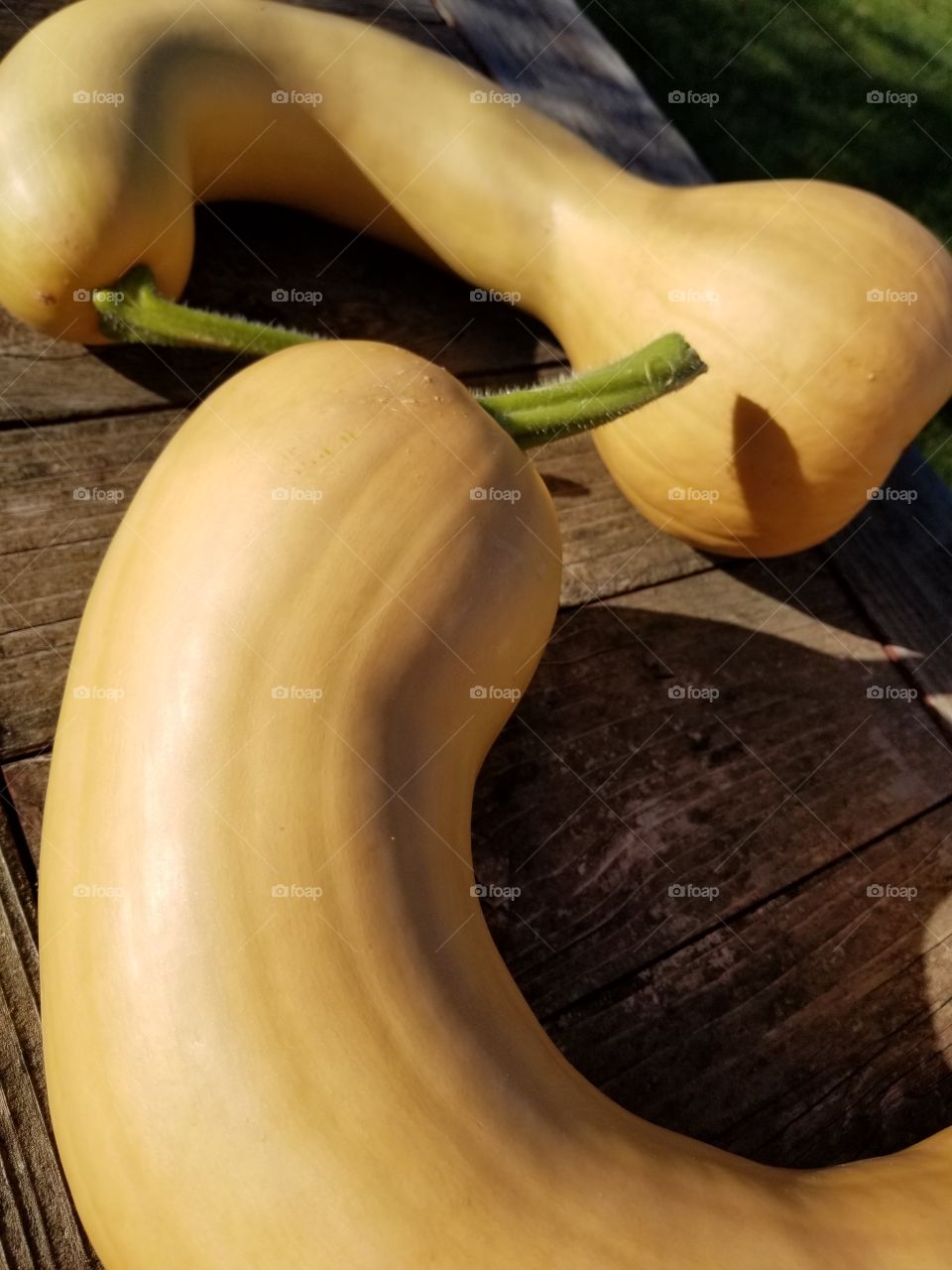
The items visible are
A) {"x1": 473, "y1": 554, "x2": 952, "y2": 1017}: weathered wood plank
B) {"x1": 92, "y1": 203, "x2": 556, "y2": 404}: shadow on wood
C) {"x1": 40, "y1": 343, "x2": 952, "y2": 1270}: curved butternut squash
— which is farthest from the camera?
{"x1": 92, "y1": 203, "x2": 556, "y2": 404}: shadow on wood

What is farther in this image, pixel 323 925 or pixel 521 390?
pixel 521 390

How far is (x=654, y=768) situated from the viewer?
1087mm

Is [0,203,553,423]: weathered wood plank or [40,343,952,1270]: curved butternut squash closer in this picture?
[40,343,952,1270]: curved butternut squash

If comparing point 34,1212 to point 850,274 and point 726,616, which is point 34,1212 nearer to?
point 726,616

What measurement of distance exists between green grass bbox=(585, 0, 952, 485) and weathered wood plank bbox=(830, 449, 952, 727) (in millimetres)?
842

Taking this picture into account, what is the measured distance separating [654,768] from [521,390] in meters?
0.39

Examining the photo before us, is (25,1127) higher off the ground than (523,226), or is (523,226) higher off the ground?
(523,226)

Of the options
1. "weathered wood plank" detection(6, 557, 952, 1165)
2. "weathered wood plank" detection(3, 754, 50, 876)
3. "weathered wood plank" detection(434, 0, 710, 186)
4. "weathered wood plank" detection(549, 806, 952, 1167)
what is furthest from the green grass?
"weathered wood plank" detection(3, 754, 50, 876)

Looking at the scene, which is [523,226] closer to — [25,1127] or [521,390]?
[521,390]

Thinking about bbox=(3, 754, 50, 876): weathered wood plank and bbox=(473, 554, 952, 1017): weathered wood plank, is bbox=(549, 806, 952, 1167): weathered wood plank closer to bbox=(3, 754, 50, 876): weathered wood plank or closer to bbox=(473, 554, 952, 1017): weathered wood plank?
bbox=(473, 554, 952, 1017): weathered wood plank

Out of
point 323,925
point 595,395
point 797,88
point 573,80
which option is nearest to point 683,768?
point 595,395

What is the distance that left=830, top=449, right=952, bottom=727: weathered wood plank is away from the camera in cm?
127

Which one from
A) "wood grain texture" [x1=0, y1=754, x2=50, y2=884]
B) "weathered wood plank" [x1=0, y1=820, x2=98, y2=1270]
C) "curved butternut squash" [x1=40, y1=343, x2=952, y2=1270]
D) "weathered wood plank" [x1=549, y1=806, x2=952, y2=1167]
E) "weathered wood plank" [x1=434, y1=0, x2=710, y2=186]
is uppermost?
"weathered wood plank" [x1=434, y1=0, x2=710, y2=186]

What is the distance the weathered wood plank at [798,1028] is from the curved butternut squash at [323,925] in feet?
0.31
